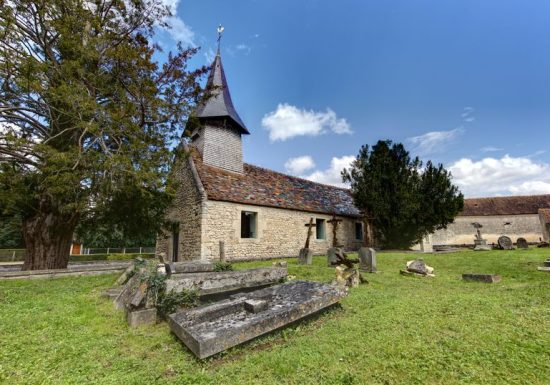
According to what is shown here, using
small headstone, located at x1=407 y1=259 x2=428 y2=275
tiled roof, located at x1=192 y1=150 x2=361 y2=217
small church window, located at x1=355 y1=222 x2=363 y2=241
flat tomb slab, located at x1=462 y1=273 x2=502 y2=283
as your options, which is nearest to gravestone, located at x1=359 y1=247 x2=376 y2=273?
small headstone, located at x1=407 y1=259 x2=428 y2=275

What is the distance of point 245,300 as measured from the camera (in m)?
4.24

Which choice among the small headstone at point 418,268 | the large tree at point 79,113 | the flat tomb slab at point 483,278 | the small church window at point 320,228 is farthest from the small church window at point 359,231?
the large tree at point 79,113

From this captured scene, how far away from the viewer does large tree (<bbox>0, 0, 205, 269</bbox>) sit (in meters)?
7.61

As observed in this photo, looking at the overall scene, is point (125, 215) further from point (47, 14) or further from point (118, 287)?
point (47, 14)

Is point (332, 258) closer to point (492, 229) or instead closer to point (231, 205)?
point (231, 205)

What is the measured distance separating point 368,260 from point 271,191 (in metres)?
8.20

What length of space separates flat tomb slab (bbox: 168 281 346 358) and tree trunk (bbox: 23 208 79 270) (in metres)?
8.35

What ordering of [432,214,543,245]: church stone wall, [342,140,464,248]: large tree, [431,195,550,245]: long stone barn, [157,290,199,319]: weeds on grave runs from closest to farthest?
[157,290,199,319]: weeds on grave, [342,140,464,248]: large tree, [432,214,543,245]: church stone wall, [431,195,550,245]: long stone barn

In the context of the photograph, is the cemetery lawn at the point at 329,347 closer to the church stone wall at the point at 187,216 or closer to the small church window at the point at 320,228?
the church stone wall at the point at 187,216

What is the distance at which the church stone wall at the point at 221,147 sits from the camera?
1485 cm

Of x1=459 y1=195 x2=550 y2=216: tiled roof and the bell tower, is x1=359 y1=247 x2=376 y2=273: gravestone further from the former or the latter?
x1=459 y1=195 x2=550 y2=216: tiled roof

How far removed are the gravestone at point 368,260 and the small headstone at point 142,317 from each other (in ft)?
22.1

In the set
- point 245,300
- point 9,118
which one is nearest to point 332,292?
point 245,300

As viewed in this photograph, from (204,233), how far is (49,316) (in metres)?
7.57
